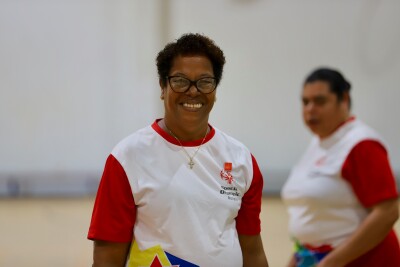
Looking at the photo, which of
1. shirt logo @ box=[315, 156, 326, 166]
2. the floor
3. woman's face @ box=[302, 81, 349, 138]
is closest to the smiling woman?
shirt logo @ box=[315, 156, 326, 166]

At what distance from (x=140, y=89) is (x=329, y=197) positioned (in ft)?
9.83

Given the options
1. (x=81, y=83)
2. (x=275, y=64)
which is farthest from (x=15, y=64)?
(x=275, y=64)

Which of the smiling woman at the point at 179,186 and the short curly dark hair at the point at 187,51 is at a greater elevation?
the short curly dark hair at the point at 187,51

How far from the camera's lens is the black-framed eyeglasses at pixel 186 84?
5.65 ft

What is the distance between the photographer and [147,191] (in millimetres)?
1677

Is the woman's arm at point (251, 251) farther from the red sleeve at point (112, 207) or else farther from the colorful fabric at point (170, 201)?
the red sleeve at point (112, 207)

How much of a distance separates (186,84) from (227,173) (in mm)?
284

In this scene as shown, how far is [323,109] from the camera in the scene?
2633mm

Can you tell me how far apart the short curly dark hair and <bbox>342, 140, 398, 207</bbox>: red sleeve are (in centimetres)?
82

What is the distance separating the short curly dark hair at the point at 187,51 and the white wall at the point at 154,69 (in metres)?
3.39

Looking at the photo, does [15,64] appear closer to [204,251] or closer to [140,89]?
[140,89]

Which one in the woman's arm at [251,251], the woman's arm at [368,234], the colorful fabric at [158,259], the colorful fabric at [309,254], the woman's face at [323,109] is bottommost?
the colorful fabric at [309,254]

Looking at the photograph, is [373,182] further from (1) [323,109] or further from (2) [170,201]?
(2) [170,201]

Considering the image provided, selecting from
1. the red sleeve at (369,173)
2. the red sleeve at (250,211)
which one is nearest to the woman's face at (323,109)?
the red sleeve at (369,173)
